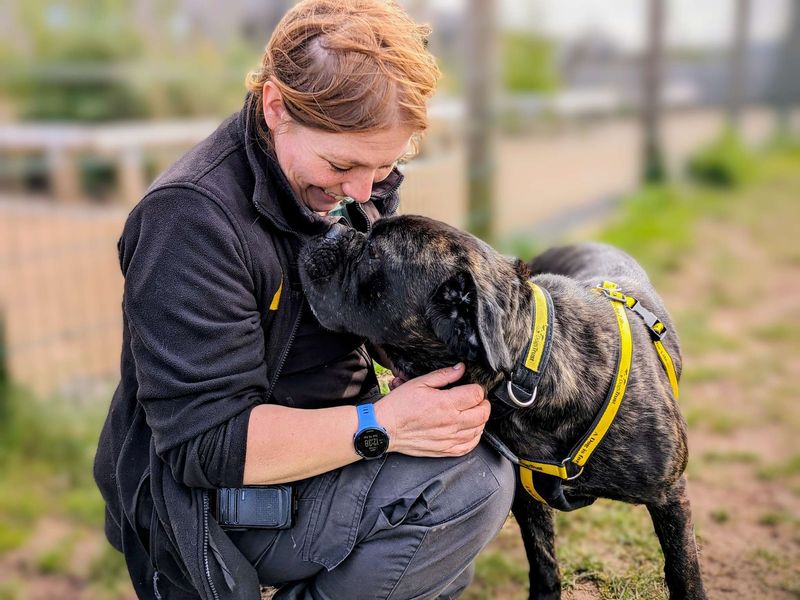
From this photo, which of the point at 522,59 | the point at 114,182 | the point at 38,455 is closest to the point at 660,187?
the point at 522,59

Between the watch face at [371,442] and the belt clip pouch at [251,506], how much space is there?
0.28m

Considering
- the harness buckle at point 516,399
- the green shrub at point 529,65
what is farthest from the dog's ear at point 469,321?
the green shrub at point 529,65

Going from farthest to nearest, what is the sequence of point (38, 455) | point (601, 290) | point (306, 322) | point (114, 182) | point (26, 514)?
1. point (114, 182)
2. point (38, 455)
3. point (26, 514)
4. point (601, 290)
5. point (306, 322)

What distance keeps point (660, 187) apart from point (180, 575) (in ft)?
37.4

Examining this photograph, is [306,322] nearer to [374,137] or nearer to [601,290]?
[374,137]

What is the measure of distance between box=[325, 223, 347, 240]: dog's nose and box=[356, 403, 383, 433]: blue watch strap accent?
0.54 m

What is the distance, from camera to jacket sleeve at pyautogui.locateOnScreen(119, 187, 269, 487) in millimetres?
2252

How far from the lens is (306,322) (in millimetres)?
2678

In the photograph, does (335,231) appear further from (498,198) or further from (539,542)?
(498,198)

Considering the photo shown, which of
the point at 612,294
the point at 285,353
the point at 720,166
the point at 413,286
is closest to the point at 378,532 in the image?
the point at 285,353

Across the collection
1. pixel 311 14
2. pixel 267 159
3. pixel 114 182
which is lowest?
pixel 114 182

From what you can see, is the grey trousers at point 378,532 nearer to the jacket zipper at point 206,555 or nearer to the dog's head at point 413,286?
the jacket zipper at point 206,555

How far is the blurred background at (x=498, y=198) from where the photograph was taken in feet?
15.1

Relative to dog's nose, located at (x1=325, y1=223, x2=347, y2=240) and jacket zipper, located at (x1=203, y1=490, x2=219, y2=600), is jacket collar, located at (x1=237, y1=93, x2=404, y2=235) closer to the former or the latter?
dog's nose, located at (x1=325, y1=223, x2=347, y2=240)
